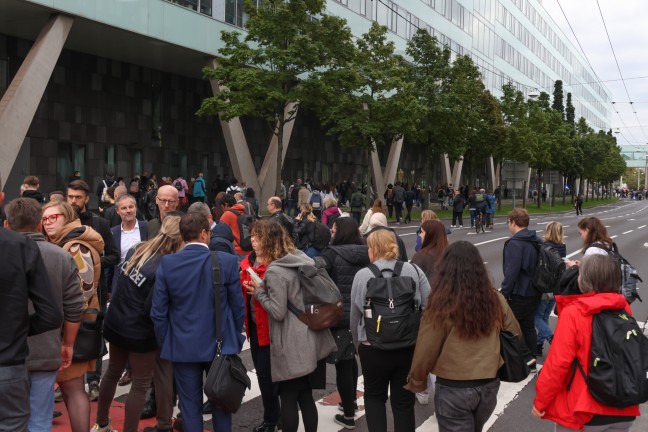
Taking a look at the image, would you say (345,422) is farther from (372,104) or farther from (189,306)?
(372,104)

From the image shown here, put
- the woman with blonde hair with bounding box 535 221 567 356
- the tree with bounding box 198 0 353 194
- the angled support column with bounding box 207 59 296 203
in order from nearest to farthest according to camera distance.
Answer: the woman with blonde hair with bounding box 535 221 567 356 → the tree with bounding box 198 0 353 194 → the angled support column with bounding box 207 59 296 203

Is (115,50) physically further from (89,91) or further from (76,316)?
(76,316)

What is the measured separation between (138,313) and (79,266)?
0.62m

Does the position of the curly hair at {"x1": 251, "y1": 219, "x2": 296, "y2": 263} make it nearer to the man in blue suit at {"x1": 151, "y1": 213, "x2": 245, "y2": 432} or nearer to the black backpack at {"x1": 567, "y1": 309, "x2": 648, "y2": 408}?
the man in blue suit at {"x1": 151, "y1": 213, "x2": 245, "y2": 432}

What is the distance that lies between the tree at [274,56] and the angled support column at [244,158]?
2626 mm

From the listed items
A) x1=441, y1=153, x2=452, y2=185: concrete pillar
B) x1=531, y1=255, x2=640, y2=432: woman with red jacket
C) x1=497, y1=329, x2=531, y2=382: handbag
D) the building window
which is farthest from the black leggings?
x1=441, y1=153, x2=452, y2=185: concrete pillar

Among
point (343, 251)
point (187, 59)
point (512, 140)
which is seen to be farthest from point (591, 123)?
point (343, 251)

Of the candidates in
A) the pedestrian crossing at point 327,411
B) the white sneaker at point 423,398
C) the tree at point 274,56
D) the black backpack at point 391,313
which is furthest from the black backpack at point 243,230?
the tree at point 274,56

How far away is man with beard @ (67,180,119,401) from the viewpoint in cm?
661

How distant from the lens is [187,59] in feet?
103

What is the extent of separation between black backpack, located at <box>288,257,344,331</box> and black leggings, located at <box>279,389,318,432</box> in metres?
0.53

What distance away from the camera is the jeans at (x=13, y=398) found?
141 inches

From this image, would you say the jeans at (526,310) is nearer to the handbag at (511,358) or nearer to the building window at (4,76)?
the handbag at (511,358)

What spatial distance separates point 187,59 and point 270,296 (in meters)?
28.0
